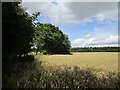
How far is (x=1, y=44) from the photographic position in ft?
15.1

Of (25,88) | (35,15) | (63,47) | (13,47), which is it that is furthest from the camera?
(63,47)

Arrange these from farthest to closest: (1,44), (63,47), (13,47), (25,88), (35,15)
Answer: (63,47) < (35,15) < (13,47) < (1,44) < (25,88)

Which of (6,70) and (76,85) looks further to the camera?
Answer: (6,70)

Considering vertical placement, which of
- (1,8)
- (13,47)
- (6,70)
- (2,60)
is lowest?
(6,70)

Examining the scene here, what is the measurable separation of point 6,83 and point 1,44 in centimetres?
138

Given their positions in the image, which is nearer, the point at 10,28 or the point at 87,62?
the point at 10,28

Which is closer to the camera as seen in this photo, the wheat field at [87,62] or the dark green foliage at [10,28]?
the dark green foliage at [10,28]

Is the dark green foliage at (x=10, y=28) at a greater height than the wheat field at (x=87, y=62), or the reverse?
the dark green foliage at (x=10, y=28)

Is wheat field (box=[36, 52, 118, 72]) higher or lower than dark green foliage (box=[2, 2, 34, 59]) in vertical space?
lower

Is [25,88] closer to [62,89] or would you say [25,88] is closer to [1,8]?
[62,89]

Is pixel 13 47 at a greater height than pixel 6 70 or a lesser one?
greater

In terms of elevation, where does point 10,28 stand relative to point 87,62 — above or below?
above

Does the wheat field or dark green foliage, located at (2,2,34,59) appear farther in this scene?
the wheat field

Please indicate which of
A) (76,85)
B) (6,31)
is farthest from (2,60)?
(76,85)
